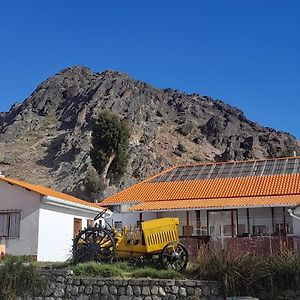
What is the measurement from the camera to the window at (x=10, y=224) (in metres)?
22.8

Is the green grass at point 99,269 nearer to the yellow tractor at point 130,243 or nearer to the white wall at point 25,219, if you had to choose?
the yellow tractor at point 130,243

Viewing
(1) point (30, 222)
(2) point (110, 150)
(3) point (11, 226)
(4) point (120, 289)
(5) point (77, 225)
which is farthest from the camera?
(2) point (110, 150)

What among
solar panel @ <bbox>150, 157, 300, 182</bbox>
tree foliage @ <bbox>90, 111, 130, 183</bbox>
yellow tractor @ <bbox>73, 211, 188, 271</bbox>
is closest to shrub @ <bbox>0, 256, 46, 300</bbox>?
yellow tractor @ <bbox>73, 211, 188, 271</bbox>

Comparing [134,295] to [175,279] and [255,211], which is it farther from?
[255,211]

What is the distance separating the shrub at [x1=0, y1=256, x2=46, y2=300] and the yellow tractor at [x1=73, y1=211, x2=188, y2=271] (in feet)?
5.85

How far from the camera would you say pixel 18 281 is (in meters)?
17.4

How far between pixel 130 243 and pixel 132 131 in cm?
6583

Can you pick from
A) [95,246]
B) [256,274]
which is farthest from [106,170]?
[256,274]

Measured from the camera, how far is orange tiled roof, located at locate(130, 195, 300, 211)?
26.1m

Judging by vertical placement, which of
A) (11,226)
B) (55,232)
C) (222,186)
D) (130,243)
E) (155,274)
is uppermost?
(222,186)

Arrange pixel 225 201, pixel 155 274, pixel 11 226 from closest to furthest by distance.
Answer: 1. pixel 155 274
2. pixel 11 226
3. pixel 225 201

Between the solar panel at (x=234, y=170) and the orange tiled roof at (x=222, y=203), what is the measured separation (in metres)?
4.98

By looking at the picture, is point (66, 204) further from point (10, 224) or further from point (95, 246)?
point (95, 246)

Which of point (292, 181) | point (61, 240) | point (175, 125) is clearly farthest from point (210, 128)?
point (61, 240)
